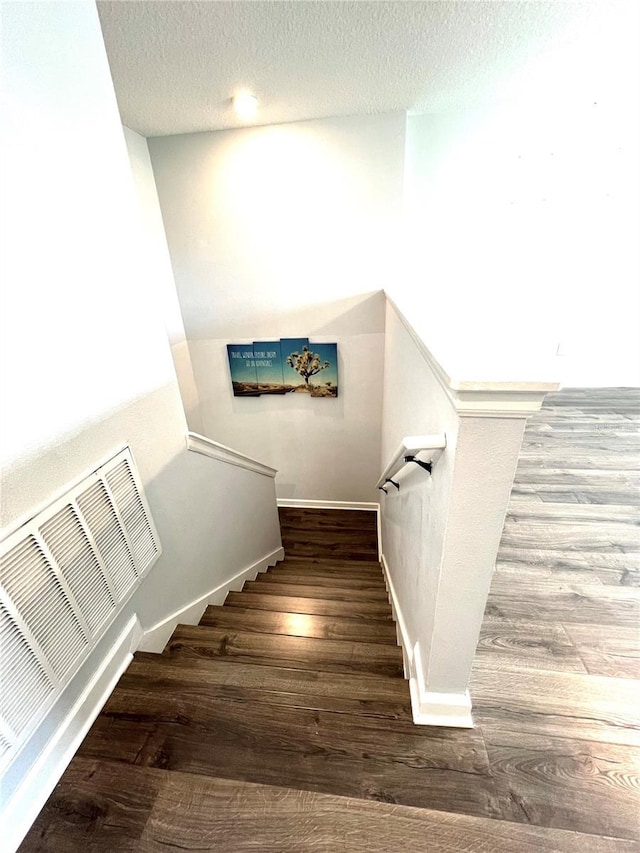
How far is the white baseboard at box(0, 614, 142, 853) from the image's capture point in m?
0.89

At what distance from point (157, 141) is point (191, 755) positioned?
152 inches

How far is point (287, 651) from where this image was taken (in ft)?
4.95

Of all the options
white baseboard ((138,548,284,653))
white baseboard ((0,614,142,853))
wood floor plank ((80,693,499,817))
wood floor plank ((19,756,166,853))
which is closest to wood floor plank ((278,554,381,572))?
white baseboard ((138,548,284,653))

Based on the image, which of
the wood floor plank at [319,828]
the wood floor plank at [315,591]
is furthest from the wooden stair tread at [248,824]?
the wood floor plank at [315,591]

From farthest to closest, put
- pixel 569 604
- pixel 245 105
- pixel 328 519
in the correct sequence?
pixel 328 519 → pixel 245 105 → pixel 569 604

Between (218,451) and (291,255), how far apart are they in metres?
1.97

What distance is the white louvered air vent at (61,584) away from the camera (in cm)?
82

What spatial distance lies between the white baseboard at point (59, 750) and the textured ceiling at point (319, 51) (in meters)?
2.63

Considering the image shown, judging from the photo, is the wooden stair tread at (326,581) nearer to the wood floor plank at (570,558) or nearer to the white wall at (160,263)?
the wood floor plank at (570,558)

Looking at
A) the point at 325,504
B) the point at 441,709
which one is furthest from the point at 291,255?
the point at 441,709

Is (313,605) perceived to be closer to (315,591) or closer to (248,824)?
(315,591)

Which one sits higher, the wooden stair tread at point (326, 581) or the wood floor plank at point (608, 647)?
the wood floor plank at point (608, 647)

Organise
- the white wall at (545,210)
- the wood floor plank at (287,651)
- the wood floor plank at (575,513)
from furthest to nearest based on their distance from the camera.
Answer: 1. the white wall at (545,210)
2. the wood floor plank at (575,513)
3. the wood floor plank at (287,651)

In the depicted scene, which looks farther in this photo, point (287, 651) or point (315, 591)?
point (315, 591)
